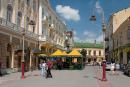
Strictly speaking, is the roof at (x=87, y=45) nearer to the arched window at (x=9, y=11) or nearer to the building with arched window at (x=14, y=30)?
the building with arched window at (x=14, y=30)

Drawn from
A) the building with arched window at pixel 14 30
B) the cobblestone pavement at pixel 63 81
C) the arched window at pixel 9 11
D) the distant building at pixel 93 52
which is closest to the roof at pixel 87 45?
the distant building at pixel 93 52

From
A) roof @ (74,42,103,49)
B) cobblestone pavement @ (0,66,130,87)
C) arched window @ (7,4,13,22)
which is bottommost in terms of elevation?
cobblestone pavement @ (0,66,130,87)

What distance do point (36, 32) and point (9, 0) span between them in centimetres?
1509

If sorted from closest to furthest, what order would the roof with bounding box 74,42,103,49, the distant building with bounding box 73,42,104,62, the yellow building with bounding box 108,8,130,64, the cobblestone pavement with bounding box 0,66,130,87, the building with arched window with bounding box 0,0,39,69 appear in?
the cobblestone pavement with bounding box 0,66,130,87 < the building with arched window with bounding box 0,0,39,69 < the yellow building with bounding box 108,8,130,64 < the distant building with bounding box 73,42,104,62 < the roof with bounding box 74,42,103,49

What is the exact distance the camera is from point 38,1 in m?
51.2

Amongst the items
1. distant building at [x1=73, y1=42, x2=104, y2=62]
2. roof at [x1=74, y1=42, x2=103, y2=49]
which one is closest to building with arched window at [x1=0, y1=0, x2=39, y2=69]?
distant building at [x1=73, y1=42, x2=104, y2=62]

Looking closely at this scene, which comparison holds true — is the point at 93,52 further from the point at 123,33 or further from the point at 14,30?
the point at 14,30

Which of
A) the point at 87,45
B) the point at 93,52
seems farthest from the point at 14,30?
the point at 87,45

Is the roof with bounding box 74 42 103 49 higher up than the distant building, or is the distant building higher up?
the roof with bounding box 74 42 103 49

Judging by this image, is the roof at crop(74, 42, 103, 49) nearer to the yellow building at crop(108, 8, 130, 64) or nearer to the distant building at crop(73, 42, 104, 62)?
the distant building at crop(73, 42, 104, 62)

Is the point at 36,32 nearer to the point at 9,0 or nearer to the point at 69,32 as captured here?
the point at 9,0

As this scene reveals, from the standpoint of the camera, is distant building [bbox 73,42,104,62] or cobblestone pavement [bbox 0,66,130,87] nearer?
cobblestone pavement [bbox 0,66,130,87]

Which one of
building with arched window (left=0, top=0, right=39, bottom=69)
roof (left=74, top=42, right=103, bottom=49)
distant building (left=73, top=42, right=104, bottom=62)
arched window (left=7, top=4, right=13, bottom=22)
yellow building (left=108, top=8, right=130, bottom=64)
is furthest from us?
roof (left=74, top=42, right=103, bottom=49)

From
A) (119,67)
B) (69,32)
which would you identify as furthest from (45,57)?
(69,32)
